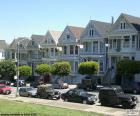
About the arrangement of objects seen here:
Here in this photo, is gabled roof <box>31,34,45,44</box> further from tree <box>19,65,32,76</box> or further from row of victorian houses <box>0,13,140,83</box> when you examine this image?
tree <box>19,65,32,76</box>

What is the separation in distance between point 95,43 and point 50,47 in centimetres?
1309

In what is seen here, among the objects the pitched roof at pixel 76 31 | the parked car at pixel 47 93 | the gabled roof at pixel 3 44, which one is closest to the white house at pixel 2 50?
the gabled roof at pixel 3 44

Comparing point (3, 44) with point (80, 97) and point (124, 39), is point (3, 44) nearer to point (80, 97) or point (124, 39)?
point (124, 39)

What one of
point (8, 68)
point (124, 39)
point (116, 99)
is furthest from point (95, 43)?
point (116, 99)

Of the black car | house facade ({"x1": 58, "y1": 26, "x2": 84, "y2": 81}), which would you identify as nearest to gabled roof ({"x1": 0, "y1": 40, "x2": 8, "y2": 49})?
house facade ({"x1": 58, "y1": 26, "x2": 84, "y2": 81})

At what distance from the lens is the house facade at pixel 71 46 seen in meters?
71.4

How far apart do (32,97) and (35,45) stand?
36585mm

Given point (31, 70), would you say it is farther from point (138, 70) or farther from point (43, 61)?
point (138, 70)

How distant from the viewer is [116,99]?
35125 mm

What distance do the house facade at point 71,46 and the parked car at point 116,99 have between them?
3386 centimetres

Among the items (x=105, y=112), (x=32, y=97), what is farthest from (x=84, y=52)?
(x=105, y=112)

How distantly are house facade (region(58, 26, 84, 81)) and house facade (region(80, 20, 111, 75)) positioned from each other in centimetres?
204

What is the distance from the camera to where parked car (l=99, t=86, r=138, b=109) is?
113 ft

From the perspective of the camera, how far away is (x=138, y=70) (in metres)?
56.6
